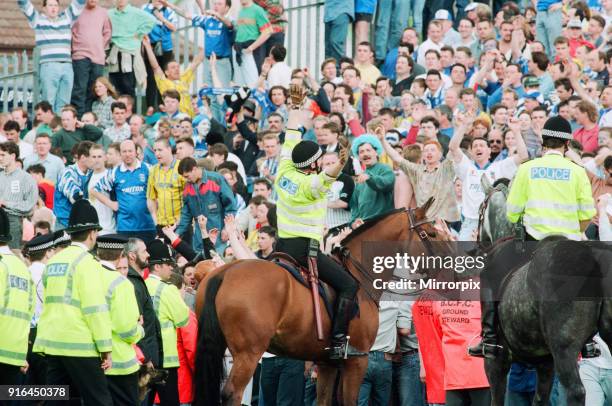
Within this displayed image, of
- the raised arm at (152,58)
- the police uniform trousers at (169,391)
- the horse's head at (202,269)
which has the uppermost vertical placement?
the raised arm at (152,58)

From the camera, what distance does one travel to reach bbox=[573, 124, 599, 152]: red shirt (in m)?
17.4

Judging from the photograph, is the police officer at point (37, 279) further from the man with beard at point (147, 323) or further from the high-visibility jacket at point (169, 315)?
the high-visibility jacket at point (169, 315)

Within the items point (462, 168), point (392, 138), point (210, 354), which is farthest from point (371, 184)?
point (210, 354)

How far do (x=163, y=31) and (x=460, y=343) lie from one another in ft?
41.2

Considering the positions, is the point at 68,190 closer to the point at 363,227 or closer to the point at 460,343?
the point at 363,227

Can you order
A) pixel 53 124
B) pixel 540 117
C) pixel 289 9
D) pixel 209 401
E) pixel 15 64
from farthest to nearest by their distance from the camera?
1. pixel 289 9
2. pixel 15 64
3. pixel 53 124
4. pixel 540 117
5. pixel 209 401

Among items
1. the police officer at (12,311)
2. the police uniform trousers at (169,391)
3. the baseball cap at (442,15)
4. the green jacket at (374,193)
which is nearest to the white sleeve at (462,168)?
the green jacket at (374,193)

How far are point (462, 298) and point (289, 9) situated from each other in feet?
42.6

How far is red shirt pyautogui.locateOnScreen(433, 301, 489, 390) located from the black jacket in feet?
9.72

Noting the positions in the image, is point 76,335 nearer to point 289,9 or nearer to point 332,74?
point 332,74

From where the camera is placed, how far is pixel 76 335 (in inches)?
445

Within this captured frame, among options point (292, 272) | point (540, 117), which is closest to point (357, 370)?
point (292, 272)

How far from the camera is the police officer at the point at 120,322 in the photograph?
11.5 m

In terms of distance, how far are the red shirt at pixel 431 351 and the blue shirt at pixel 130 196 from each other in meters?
6.36
